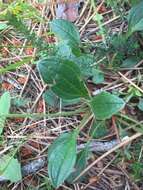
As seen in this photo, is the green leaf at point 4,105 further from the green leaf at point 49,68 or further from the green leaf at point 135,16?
the green leaf at point 135,16

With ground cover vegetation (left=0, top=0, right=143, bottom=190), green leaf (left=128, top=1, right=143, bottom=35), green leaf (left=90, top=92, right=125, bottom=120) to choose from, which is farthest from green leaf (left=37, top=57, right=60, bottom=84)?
green leaf (left=128, top=1, right=143, bottom=35)

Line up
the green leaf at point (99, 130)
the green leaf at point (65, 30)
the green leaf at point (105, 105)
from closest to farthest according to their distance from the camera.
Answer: the green leaf at point (105, 105)
the green leaf at point (99, 130)
the green leaf at point (65, 30)

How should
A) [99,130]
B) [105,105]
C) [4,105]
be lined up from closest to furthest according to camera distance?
1. [105,105]
2. [99,130]
3. [4,105]

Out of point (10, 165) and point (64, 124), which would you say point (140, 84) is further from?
point (10, 165)

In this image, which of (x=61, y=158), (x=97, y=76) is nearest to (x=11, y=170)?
(x=61, y=158)

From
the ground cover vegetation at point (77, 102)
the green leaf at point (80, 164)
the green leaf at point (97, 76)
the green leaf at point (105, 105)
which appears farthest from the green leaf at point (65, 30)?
the green leaf at point (80, 164)

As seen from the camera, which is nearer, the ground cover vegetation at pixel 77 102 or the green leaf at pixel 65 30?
the ground cover vegetation at pixel 77 102

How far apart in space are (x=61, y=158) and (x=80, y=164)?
0.20 ft

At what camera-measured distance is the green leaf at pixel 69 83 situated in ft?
4.12

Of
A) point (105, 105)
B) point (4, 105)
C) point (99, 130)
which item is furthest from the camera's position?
point (4, 105)

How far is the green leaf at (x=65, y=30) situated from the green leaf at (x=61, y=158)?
334 mm

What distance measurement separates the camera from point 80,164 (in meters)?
1.28

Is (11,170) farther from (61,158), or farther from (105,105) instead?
(105,105)

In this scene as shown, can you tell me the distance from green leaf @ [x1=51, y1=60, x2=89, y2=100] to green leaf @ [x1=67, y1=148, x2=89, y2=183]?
0.17 metres
